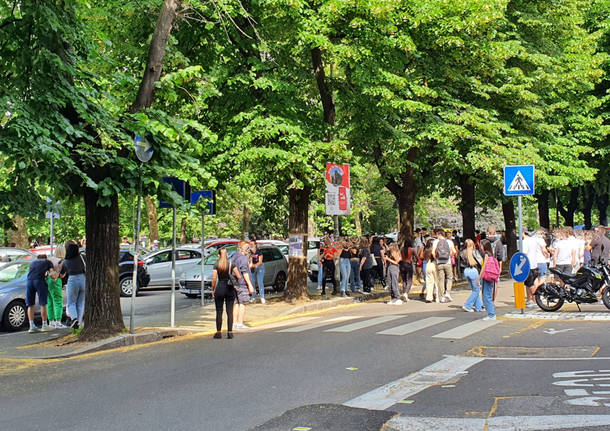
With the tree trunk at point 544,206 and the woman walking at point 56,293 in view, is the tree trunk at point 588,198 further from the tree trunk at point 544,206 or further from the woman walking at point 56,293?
the woman walking at point 56,293

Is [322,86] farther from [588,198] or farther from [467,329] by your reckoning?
[588,198]

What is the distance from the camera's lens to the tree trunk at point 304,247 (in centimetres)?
1891

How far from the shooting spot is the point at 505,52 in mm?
22516

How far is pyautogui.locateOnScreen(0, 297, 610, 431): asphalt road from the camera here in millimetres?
6586

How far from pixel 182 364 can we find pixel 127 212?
147 ft

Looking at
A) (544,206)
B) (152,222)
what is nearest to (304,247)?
(152,222)

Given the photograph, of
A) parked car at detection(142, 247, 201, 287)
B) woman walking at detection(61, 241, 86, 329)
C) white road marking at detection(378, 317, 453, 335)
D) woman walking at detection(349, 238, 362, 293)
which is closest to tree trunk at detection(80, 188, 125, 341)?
woman walking at detection(61, 241, 86, 329)

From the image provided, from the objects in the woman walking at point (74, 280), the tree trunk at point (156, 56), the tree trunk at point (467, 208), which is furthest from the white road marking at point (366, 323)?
the tree trunk at point (467, 208)

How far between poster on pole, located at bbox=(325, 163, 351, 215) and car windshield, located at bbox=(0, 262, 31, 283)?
25.4 ft

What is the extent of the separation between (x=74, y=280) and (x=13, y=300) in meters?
1.86

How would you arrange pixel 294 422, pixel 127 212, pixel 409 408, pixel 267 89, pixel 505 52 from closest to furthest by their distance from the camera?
pixel 294 422 → pixel 409 408 → pixel 267 89 → pixel 505 52 → pixel 127 212

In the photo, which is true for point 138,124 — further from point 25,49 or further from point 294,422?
point 294,422

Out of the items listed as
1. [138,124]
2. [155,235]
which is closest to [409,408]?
[138,124]

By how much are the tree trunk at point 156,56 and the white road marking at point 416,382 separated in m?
7.20
